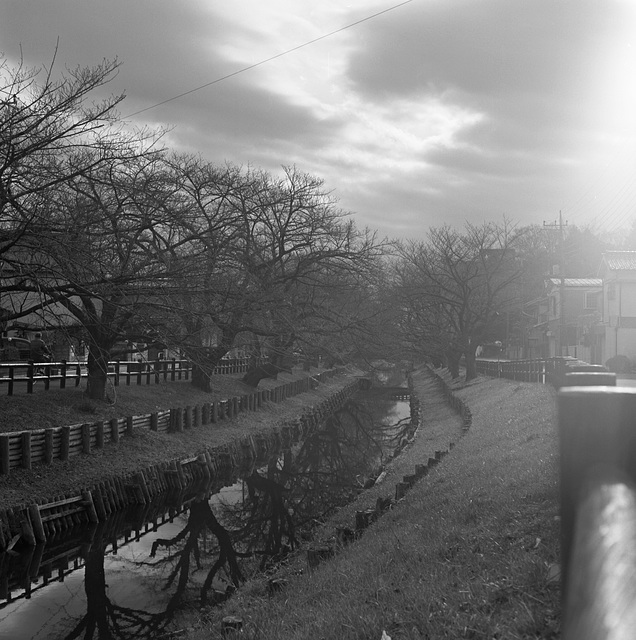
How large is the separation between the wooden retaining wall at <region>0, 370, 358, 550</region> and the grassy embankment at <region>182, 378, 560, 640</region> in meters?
5.63

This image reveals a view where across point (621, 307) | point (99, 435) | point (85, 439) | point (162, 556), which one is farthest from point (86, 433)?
point (621, 307)

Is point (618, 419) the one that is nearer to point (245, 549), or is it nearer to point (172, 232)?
point (245, 549)

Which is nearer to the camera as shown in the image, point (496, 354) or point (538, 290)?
point (538, 290)

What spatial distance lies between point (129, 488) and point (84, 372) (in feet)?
36.4

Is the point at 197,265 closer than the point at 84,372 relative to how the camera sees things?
Yes

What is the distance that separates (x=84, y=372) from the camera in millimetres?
29703

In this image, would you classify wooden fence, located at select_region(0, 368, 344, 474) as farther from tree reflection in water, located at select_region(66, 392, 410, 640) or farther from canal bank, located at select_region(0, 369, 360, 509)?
tree reflection in water, located at select_region(66, 392, 410, 640)

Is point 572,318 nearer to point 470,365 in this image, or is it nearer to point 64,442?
point 470,365

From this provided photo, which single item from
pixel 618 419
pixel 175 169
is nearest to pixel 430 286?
pixel 175 169

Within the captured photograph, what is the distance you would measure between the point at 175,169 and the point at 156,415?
35.8 ft

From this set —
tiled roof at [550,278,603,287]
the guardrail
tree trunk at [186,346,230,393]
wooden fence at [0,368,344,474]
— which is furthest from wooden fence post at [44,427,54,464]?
tiled roof at [550,278,603,287]

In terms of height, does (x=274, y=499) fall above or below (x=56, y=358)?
below

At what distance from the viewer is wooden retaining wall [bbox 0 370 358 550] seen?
1526cm

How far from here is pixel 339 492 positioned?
896 inches
